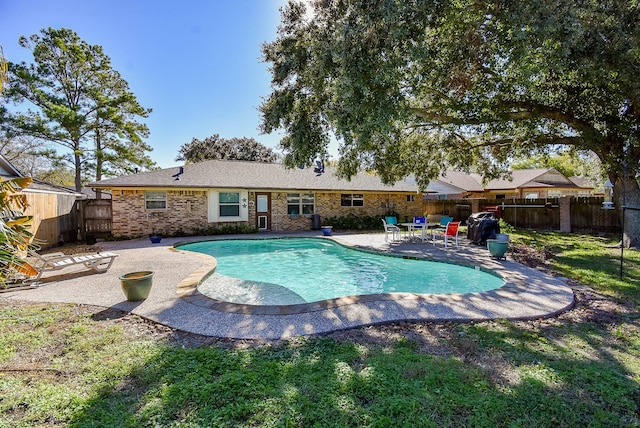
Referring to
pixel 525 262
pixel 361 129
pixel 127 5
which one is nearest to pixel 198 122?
pixel 127 5

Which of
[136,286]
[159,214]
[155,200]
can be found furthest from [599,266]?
[155,200]

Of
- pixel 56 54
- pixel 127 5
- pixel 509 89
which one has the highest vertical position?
pixel 56 54

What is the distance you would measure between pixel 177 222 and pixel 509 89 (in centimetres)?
1444

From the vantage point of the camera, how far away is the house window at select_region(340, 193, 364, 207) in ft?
63.0

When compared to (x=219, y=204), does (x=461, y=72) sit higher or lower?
higher

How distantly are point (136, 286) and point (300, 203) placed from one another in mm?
13041

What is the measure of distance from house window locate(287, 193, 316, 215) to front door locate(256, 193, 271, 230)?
→ 3.82ft

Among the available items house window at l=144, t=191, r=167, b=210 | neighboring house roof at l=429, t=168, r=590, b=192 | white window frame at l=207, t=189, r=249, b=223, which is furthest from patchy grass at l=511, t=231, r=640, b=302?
neighboring house roof at l=429, t=168, r=590, b=192

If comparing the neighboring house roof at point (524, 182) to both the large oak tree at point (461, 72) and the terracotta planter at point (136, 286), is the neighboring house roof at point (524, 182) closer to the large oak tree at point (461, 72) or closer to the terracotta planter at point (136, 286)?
the large oak tree at point (461, 72)

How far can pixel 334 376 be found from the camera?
3.01 meters

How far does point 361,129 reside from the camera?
6.77m

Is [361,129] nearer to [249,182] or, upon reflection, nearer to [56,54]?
[249,182]

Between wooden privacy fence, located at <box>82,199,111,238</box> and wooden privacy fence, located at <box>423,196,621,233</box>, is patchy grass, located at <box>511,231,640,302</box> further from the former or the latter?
wooden privacy fence, located at <box>82,199,111,238</box>

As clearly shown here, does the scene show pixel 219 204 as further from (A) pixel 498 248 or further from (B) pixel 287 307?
(A) pixel 498 248
